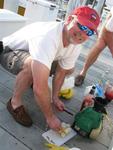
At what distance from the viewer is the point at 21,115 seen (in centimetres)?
189

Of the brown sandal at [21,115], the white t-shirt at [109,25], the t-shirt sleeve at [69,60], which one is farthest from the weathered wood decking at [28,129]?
the white t-shirt at [109,25]

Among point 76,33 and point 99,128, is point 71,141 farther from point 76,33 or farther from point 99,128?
point 76,33

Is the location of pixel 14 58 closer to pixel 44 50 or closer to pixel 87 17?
pixel 44 50

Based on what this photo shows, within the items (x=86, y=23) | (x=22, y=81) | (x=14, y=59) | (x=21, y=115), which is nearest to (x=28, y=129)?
(x=21, y=115)

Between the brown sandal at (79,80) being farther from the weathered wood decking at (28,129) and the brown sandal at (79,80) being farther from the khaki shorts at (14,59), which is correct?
the khaki shorts at (14,59)

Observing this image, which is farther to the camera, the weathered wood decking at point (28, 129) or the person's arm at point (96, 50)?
the person's arm at point (96, 50)

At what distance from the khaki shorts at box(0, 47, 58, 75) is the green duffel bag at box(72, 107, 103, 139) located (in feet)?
1.49

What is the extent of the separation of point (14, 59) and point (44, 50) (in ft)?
1.41

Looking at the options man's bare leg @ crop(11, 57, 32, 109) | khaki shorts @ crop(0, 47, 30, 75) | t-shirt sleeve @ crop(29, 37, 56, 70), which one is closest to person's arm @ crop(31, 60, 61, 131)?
t-shirt sleeve @ crop(29, 37, 56, 70)

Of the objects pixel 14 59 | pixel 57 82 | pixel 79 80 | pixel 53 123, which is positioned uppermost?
pixel 14 59

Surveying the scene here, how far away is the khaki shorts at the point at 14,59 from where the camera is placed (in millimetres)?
1962

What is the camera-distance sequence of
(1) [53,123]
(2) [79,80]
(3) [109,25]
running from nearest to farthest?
(1) [53,123] → (3) [109,25] → (2) [79,80]

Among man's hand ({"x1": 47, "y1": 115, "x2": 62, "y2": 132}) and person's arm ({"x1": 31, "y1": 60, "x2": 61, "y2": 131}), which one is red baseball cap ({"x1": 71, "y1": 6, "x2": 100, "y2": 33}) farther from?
man's hand ({"x1": 47, "y1": 115, "x2": 62, "y2": 132})

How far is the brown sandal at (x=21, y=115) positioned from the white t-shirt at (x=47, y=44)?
0.43 meters
